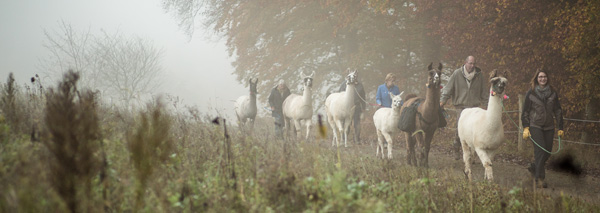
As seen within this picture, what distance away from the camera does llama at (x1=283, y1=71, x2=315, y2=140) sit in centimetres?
1110

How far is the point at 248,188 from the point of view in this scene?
321 cm

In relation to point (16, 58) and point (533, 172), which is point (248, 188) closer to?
point (533, 172)

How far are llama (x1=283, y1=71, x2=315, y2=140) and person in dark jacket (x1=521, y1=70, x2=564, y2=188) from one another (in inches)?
227

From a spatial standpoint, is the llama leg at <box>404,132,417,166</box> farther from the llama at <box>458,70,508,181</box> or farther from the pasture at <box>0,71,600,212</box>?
the pasture at <box>0,71,600,212</box>

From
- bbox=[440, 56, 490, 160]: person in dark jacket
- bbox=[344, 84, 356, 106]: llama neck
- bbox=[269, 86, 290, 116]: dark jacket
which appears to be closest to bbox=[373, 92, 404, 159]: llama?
bbox=[440, 56, 490, 160]: person in dark jacket

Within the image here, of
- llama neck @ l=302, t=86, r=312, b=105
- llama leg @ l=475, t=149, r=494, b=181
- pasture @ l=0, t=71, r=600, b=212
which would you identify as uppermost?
llama neck @ l=302, t=86, r=312, b=105

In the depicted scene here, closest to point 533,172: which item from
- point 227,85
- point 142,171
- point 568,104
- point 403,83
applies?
point 568,104

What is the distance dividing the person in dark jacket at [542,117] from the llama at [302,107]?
5755 mm

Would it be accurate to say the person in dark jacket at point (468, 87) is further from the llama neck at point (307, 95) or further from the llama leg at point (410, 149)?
the llama neck at point (307, 95)

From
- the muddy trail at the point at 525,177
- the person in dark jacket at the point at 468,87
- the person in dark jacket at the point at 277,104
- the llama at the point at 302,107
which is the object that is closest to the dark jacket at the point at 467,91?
the person in dark jacket at the point at 468,87

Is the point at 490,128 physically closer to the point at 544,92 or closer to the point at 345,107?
the point at 544,92

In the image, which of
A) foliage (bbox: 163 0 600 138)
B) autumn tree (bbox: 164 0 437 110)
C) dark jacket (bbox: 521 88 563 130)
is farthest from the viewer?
autumn tree (bbox: 164 0 437 110)

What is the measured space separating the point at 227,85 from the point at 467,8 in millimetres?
66271

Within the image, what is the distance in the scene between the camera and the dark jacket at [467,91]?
26.2ft
